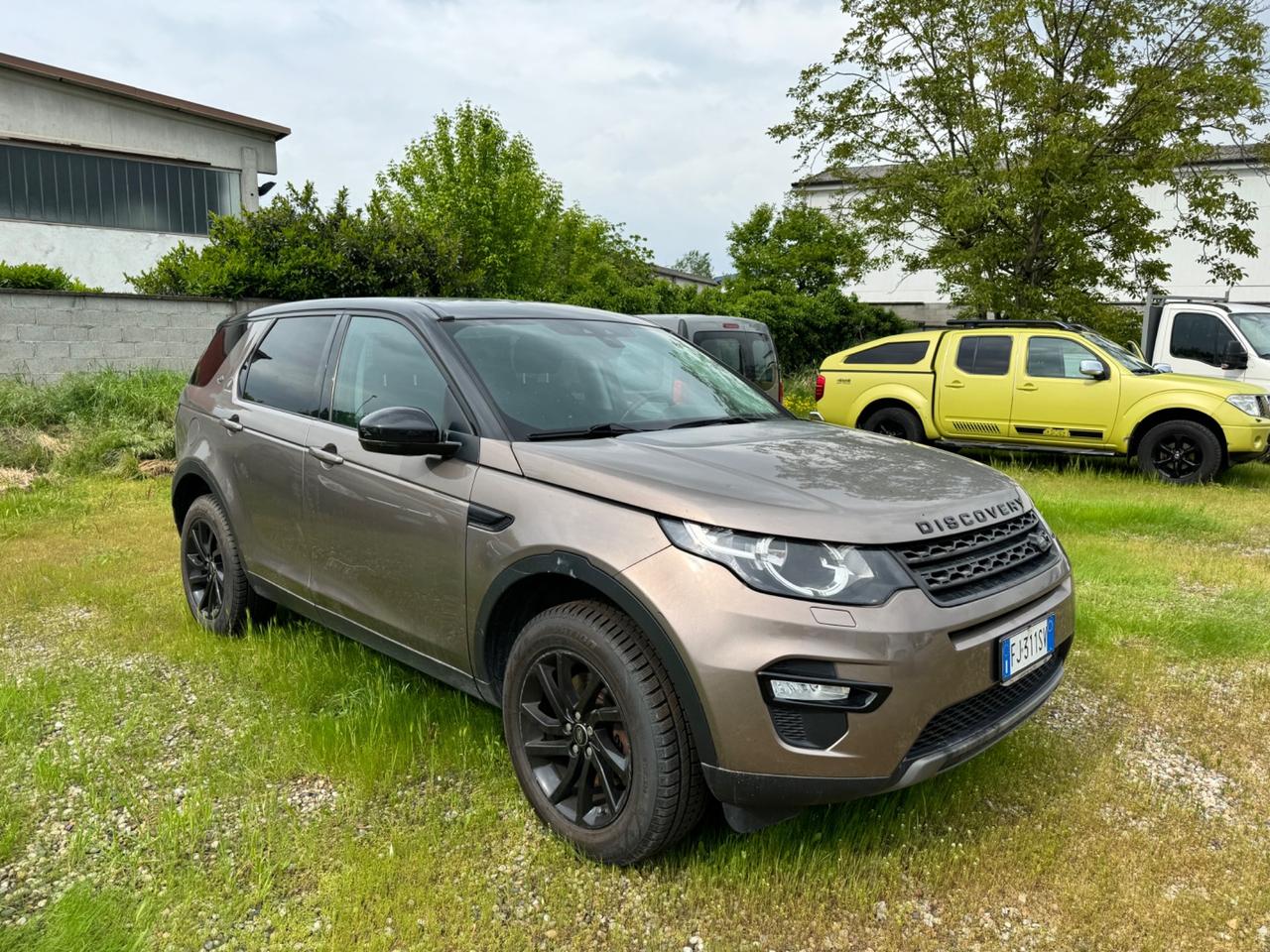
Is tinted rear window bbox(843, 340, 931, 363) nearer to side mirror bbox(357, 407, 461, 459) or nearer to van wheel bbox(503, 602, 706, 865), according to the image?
side mirror bbox(357, 407, 461, 459)

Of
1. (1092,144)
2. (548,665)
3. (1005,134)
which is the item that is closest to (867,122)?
(1005,134)

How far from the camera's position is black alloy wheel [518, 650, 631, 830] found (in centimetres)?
257

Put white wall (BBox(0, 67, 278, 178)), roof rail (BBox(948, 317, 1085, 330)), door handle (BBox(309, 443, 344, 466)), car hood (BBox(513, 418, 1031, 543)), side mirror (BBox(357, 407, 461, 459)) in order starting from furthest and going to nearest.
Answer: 1. white wall (BBox(0, 67, 278, 178))
2. roof rail (BBox(948, 317, 1085, 330))
3. door handle (BBox(309, 443, 344, 466))
4. side mirror (BBox(357, 407, 461, 459))
5. car hood (BBox(513, 418, 1031, 543))

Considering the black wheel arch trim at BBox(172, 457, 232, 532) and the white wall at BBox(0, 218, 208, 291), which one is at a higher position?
the white wall at BBox(0, 218, 208, 291)

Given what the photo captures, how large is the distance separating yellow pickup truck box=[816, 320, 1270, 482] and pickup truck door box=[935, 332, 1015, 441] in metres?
0.01

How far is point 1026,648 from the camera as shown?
8.73ft

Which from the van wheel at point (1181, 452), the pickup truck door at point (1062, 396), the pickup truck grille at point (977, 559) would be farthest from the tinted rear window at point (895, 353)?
the pickup truck grille at point (977, 559)

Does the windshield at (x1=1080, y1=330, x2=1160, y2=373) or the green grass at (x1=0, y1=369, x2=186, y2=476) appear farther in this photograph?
the windshield at (x1=1080, y1=330, x2=1160, y2=373)

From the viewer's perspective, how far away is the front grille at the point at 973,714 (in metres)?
2.40

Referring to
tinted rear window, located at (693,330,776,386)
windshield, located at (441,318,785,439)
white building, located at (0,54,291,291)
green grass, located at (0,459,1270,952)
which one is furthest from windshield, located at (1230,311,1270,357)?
white building, located at (0,54,291,291)

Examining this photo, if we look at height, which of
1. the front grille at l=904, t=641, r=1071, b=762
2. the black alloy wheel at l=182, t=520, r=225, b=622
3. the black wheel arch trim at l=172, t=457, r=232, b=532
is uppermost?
the black wheel arch trim at l=172, t=457, r=232, b=532

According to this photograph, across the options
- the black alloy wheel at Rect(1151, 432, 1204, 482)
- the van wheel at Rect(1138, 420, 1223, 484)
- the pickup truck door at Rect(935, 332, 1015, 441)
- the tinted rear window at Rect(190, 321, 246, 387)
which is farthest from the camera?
the pickup truck door at Rect(935, 332, 1015, 441)

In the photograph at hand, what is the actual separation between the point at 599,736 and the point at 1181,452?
9.05 meters

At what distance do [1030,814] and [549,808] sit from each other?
157 cm
